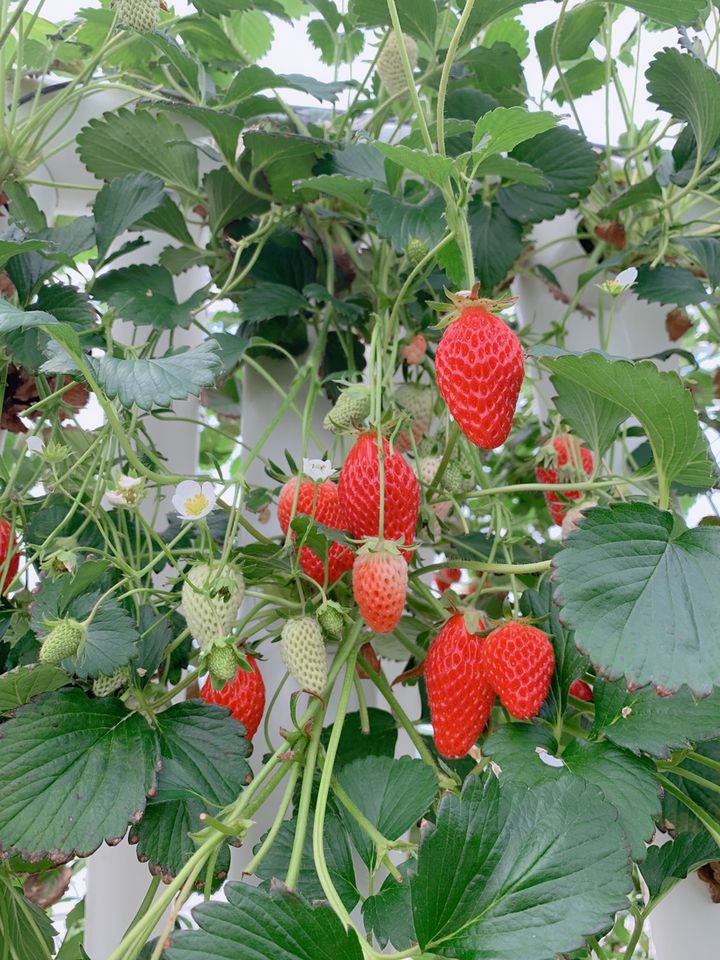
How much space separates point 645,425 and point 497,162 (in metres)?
0.24

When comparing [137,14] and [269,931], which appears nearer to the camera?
[269,931]

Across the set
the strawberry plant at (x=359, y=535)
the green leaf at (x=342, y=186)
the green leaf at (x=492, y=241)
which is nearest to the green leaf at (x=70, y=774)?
the strawberry plant at (x=359, y=535)

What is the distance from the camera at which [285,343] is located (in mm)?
934

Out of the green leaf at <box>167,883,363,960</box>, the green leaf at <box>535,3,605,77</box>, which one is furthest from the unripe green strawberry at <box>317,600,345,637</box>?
the green leaf at <box>535,3,605,77</box>

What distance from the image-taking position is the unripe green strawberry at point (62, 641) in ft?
1.83

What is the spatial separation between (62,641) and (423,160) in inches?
14.6

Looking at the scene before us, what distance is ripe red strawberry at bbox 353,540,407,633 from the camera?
57 cm

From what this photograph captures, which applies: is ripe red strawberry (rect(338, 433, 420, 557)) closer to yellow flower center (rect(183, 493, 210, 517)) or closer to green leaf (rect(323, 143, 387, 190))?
yellow flower center (rect(183, 493, 210, 517))

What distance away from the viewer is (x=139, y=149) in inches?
32.3

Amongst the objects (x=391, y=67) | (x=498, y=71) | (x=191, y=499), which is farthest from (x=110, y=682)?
(x=498, y=71)

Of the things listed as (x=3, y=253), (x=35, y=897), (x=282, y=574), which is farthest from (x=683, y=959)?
(x=3, y=253)

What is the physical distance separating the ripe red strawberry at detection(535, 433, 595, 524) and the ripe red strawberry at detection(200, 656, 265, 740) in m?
0.31

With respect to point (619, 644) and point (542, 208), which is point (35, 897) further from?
point (542, 208)

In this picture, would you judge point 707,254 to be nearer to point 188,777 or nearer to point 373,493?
point 373,493
